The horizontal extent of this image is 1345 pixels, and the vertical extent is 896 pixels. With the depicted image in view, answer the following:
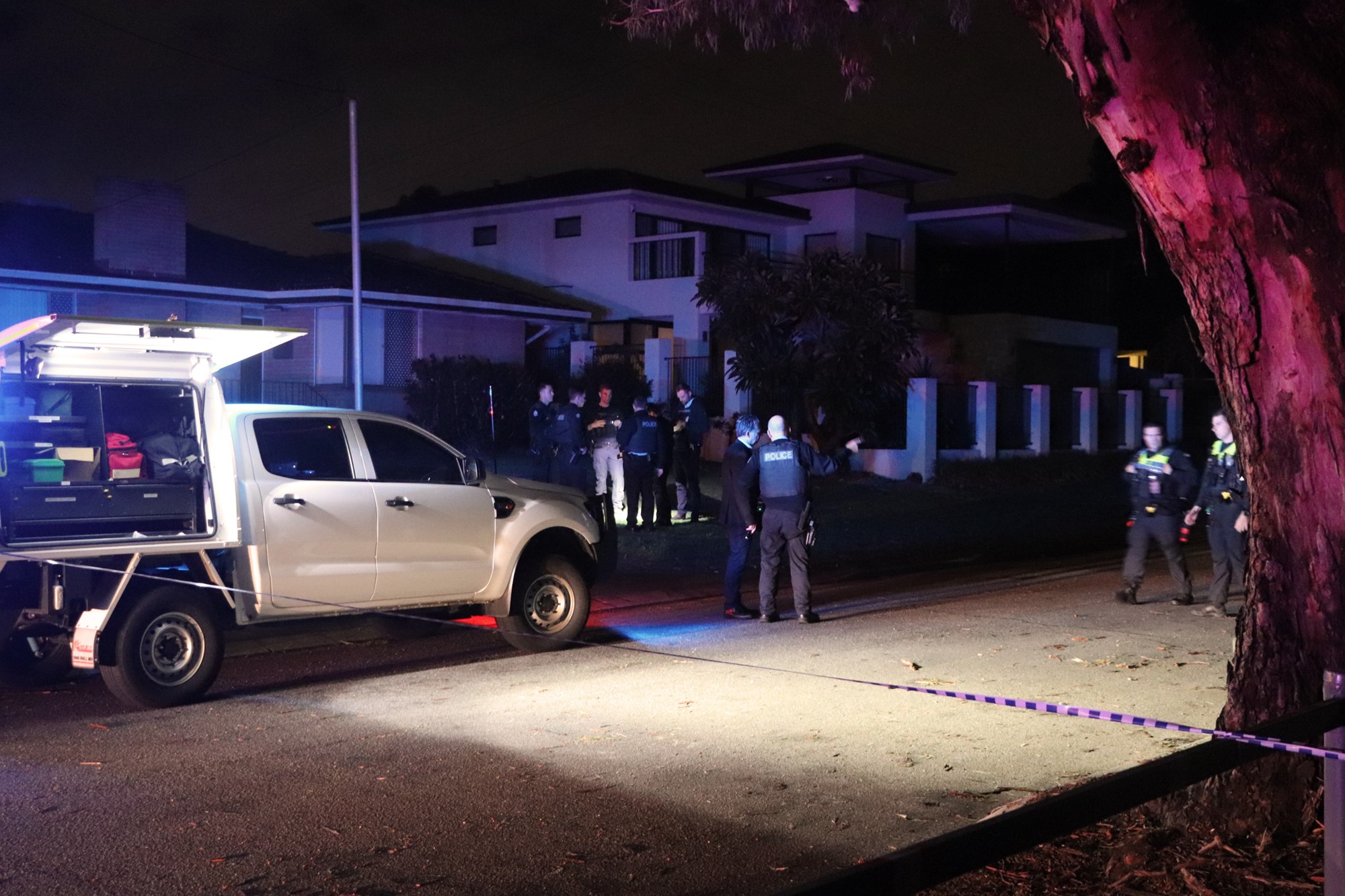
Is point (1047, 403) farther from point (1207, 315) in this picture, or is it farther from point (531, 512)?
point (1207, 315)

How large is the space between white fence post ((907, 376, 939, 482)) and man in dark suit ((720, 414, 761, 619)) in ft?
46.9

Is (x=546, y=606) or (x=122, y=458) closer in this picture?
(x=122, y=458)

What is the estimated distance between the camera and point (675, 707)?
830 centimetres

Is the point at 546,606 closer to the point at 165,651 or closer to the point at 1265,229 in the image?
the point at 165,651

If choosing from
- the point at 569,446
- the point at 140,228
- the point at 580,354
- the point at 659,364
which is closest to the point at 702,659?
the point at 569,446

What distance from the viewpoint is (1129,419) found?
1324 inches

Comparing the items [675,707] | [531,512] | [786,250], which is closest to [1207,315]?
[675,707]

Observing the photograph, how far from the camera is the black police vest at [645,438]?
17500 mm

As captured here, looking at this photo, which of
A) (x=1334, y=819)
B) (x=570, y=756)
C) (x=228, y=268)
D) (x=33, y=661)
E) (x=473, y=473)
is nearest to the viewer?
(x=1334, y=819)

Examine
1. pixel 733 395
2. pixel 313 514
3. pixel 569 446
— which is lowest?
pixel 313 514

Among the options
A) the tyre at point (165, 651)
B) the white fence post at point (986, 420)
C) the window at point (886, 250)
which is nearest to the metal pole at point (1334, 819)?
the tyre at point (165, 651)

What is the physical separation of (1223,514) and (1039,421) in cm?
1834

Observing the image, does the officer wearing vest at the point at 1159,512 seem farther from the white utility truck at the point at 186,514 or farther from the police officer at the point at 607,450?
the police officer at the point at 607,450

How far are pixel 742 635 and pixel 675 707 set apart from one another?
2815 millimetres
